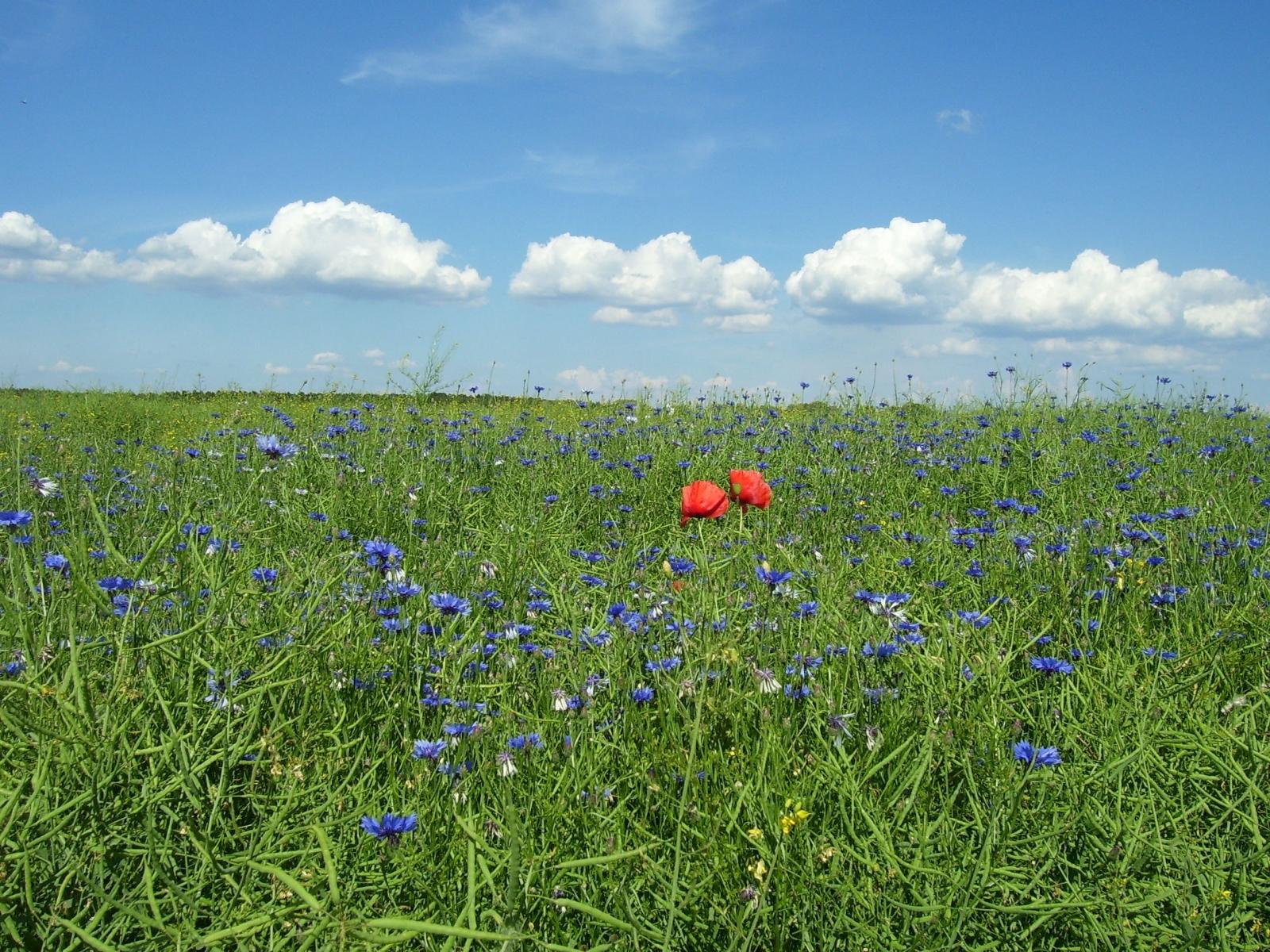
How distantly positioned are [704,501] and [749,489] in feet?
0.61

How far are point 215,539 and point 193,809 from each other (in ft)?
4.69

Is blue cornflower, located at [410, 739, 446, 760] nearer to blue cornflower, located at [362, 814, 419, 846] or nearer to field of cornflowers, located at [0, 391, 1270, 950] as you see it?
field of cornflowers, located at [0, 391, 1270, 950]

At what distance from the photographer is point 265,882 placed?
1.52 m

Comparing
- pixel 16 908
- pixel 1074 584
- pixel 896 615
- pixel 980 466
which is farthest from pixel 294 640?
pixel 980 466

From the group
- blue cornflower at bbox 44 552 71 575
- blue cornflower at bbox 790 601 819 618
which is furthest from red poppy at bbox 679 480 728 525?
blue cornflower at bbox 44 552 71 575

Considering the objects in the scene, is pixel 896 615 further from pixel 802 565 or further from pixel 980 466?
pixel 980 466

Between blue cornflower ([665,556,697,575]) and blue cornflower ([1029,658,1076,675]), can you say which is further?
blue cornflower ([665,556,697,575])

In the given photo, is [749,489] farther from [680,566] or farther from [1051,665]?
Answer: [1051,665]

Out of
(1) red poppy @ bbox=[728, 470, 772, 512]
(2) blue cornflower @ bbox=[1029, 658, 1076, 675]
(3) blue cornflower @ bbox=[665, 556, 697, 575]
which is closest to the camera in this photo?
(2) blue cornflower @ bbox=[1029, 658, 1076, 675]

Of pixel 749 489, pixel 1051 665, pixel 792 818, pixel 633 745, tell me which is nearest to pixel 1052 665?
pixel 1051 665

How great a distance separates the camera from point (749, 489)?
11.1 ft

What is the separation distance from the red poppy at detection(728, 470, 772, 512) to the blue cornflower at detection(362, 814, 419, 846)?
2.01 m

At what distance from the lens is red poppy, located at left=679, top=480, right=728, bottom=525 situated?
3.34m

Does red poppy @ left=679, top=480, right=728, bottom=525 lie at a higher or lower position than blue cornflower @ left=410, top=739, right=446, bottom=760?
higher
